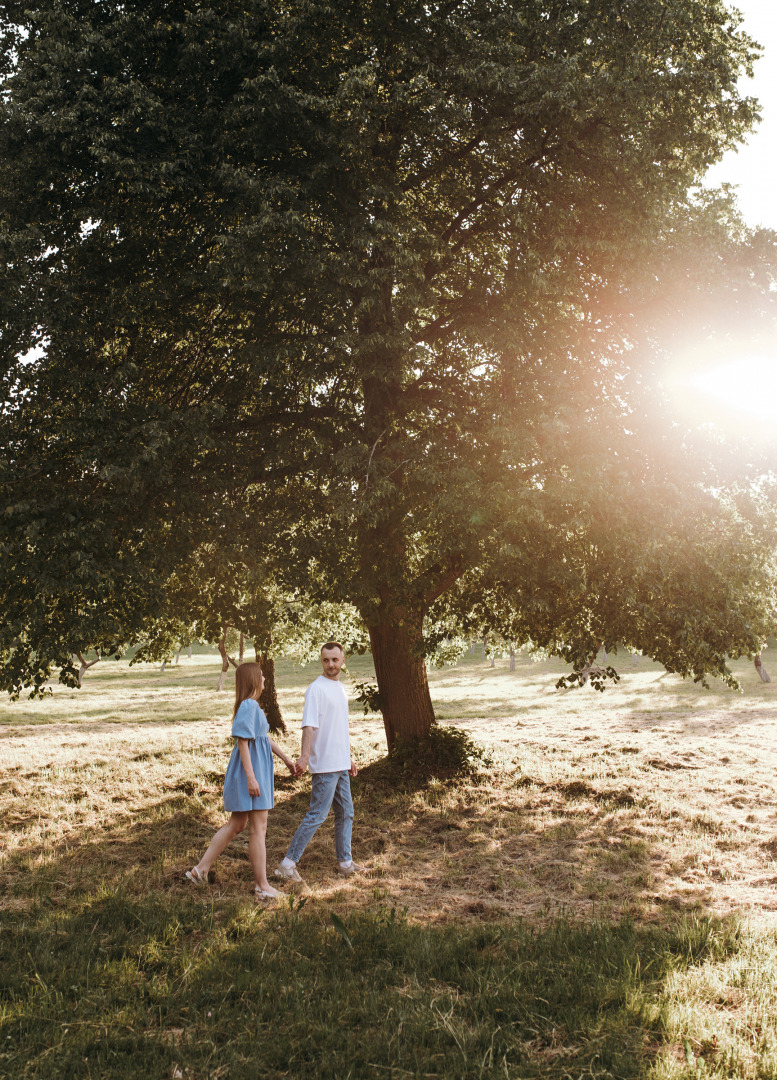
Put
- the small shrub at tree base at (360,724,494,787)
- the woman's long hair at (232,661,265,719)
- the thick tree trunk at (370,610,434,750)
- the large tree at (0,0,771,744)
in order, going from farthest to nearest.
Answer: the thick tree trunk at (370,610,434,750)
the small shrub at tree base at (360,724,494,787)
the large tree at (0,0,771,744)
the woman's long hair at (232,661,265,719)

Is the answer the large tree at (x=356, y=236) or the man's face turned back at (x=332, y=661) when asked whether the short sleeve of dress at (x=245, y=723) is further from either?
the large tree at (x=356, y=236)

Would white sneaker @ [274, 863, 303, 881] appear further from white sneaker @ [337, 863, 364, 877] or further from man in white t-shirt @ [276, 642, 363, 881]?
white sneaker @ [337, 863, 364, 877]

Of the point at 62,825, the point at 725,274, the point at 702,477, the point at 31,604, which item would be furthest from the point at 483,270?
the point at 62,825

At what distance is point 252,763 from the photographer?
652cm

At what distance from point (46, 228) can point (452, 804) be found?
9346 millimetres

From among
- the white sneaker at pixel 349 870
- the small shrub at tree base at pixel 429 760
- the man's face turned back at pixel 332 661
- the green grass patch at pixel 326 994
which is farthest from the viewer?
the small shrub at tree base at pixel 429 760

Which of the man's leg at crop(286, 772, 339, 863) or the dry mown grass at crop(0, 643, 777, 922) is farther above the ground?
the man's leg at crop(286, 772, 339, 863)

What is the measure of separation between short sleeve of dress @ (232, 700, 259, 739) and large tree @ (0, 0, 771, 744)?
3281 mm

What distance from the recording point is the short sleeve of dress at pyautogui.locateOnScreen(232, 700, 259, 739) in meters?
6.39

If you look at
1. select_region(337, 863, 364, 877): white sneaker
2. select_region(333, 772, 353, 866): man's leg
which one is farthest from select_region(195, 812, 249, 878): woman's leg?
select_region(337, 863, 364, 877): white sneaker

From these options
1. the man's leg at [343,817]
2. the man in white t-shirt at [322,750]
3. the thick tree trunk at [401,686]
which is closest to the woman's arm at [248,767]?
the man in white t-shirt at [322,750]

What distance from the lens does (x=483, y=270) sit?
11.3 metres

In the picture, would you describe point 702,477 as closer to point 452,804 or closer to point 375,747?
point 452,804

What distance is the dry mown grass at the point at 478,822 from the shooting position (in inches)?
266
